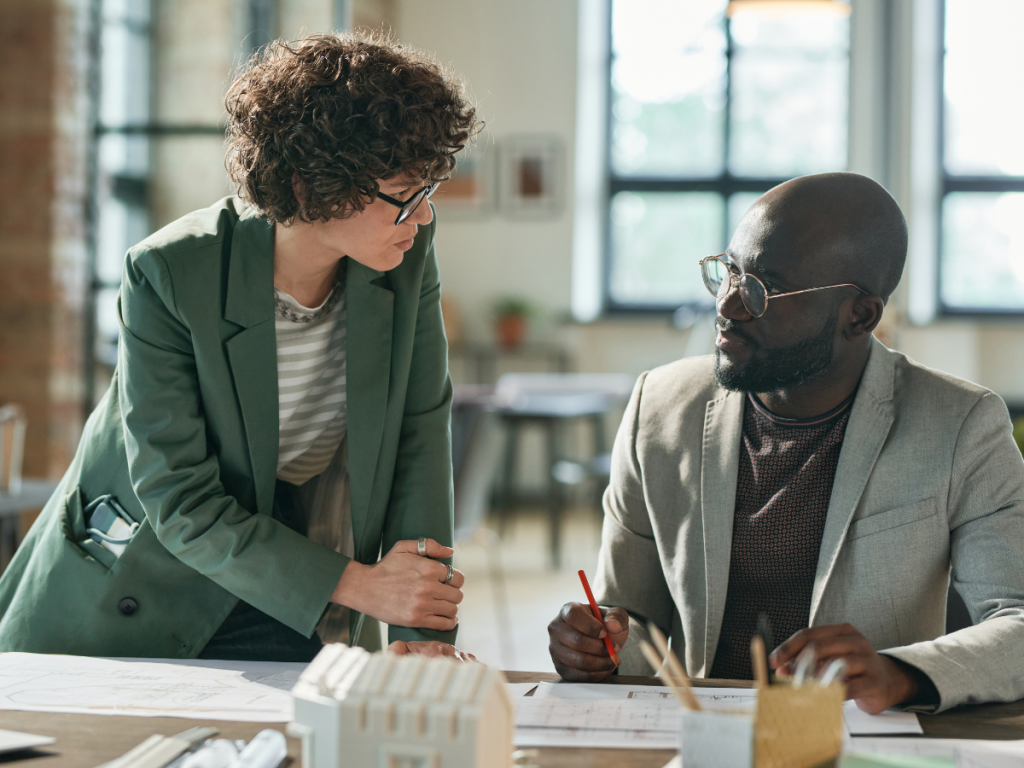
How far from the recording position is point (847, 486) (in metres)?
1.34

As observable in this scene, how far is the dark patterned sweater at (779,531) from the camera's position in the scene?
137cm

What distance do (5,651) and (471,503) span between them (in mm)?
2121

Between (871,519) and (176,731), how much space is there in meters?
0.89

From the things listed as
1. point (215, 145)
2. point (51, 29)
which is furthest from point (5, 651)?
point (51, 29)

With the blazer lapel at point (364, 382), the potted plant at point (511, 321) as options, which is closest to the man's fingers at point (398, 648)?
the blazer lapel at point (364, 382)

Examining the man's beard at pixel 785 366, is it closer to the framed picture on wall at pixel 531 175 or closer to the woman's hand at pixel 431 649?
the woman's hand at pixel 431 649

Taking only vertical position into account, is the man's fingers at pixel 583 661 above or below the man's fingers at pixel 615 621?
below

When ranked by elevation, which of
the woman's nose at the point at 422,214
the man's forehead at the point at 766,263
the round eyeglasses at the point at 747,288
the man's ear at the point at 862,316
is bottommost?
the man's ear at the point at 862,316

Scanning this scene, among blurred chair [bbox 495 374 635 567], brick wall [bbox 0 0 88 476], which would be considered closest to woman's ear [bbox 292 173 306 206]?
blurred chair [bbox 495 374 635 567]

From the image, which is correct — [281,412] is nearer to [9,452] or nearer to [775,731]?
[775,731]

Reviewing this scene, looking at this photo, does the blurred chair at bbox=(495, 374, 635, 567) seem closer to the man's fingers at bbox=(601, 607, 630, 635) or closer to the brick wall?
the brick wall

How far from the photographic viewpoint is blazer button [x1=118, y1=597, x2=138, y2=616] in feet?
4.40

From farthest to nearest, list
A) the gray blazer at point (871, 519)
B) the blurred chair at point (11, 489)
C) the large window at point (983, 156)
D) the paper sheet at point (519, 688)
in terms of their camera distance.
→ 1. the large window at point (983, 156)
2. the blurred chair at point (11, 489)
3. the gray blazer at point (871, 519)
4. the paper sheet at point (519, 688)

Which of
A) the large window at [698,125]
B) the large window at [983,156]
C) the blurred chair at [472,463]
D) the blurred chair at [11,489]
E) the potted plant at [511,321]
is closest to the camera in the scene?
the blurred chair at [11,489]
